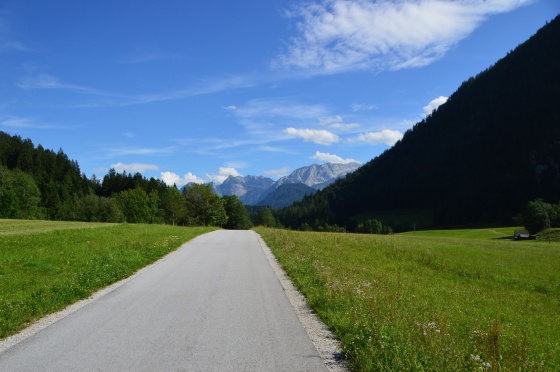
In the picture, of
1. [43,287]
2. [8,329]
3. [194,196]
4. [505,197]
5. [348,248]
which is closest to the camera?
[8,329]

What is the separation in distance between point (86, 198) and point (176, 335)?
118 metres

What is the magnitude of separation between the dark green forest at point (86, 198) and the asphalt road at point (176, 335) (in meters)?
86.6

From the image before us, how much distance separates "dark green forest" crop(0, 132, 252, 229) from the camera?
97.5m

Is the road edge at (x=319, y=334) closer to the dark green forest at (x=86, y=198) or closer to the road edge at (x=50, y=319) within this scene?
the road edge at (x=50, y=319)

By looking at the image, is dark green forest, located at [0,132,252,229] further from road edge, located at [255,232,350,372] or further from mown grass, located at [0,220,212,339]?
road edge, located at [255,232,350,372]

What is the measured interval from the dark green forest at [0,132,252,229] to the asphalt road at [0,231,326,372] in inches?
3411

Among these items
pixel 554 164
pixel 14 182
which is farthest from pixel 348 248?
pixel 554 164

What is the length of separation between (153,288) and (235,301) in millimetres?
3402

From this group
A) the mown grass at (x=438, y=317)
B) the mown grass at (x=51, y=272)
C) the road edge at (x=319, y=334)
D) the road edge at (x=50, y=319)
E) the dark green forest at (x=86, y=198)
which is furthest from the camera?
the dark green forest at (x=86, y=198)

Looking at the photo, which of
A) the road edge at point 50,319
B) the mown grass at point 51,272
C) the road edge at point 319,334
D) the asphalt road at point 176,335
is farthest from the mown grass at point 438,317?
the mown grass at point 51,272

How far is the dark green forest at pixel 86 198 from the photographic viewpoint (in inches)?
3839

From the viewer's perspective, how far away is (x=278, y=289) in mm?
12438

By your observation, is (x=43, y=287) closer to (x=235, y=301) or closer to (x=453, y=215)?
(x=235, y=301)

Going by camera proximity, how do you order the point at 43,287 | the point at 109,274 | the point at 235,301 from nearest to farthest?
the point at 235,301 → the point at 43,287 → the point at 109,274
